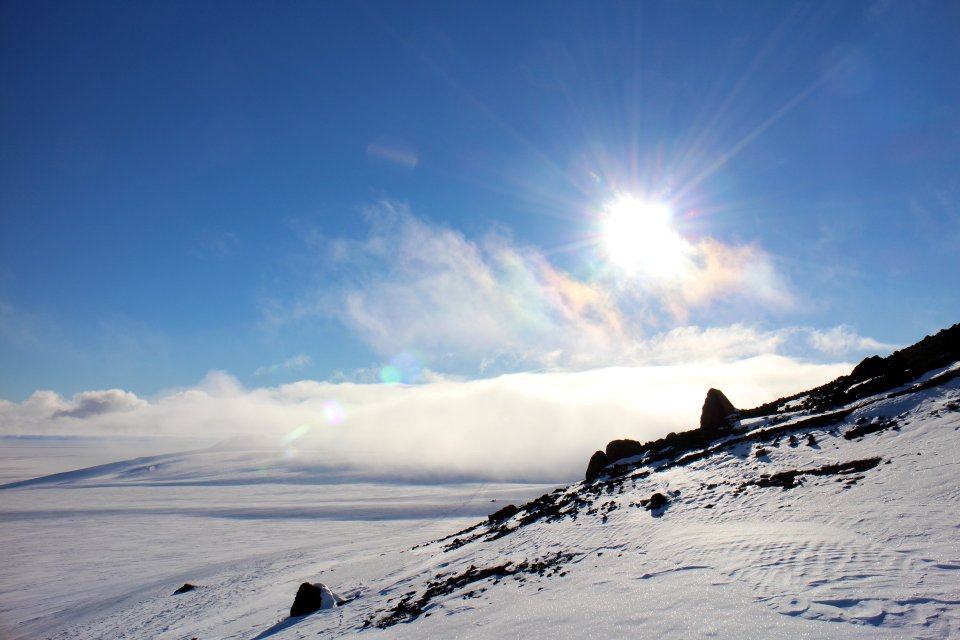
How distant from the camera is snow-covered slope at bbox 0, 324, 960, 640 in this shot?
8.83 metres

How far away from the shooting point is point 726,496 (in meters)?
18.8

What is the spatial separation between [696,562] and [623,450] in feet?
98.2

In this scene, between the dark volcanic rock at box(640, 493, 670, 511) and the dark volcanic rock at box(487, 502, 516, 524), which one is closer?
the dark volcanic rock at box(640, 493, 670, 511)

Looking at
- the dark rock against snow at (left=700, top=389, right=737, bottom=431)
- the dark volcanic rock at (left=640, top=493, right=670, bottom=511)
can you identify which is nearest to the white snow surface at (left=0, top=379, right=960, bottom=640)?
the dark volcanic rock at (left=640, top=493, right=670, bottom=511)

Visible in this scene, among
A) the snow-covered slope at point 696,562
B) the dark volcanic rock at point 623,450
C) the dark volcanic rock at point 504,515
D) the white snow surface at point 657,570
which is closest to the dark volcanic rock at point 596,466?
the dark volcanic rock at point 623,450

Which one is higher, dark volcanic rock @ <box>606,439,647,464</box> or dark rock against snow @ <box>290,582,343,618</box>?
dark volcanic rock @ <box>606,439,647,464</box>

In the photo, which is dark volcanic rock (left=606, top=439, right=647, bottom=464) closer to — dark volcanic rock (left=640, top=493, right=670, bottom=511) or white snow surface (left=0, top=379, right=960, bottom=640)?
white snow surface (left=0, top=379, right=960, bottom=640)

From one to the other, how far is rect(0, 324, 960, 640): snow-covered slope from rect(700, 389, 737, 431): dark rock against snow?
2.04 m

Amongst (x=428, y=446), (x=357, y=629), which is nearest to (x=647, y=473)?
(x=357, y=629)

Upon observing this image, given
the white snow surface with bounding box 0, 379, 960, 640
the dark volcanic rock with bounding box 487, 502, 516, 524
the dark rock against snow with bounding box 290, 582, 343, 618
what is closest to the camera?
the white snow surface with bounding box 0, 379, 960, 640

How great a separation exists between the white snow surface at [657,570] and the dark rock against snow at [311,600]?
2.58ft

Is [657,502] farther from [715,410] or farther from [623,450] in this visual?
[715,410]

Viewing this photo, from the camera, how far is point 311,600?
64.9 ft

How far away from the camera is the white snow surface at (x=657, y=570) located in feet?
28.7
